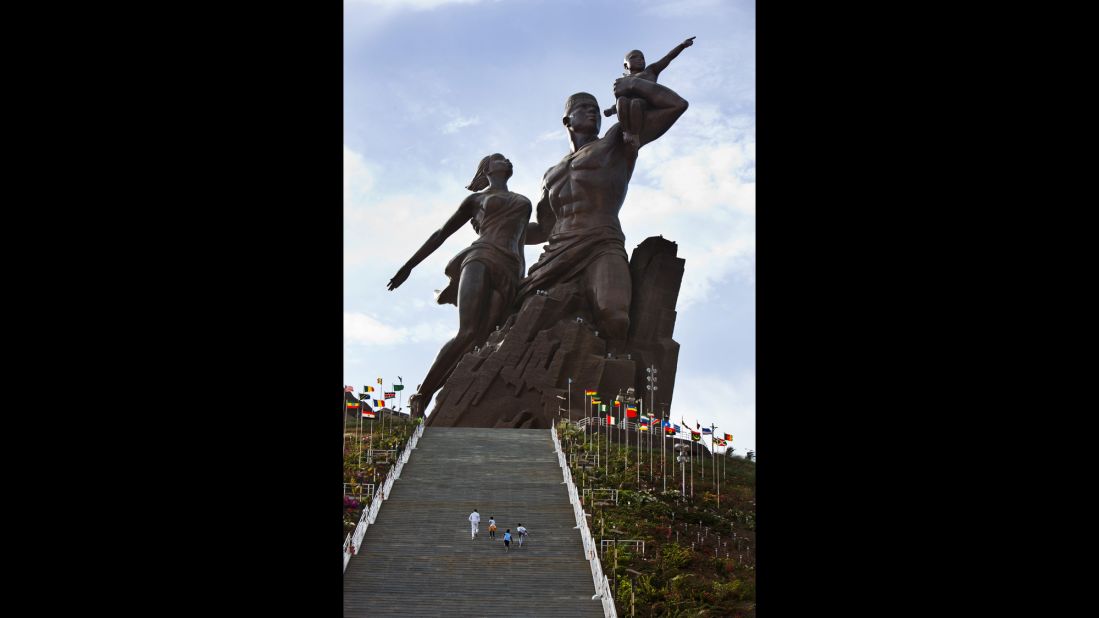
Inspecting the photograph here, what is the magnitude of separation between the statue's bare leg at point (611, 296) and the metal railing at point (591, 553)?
312 inches

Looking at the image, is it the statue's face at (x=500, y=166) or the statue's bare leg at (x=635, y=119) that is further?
the statue's face at (x=500, y=166)

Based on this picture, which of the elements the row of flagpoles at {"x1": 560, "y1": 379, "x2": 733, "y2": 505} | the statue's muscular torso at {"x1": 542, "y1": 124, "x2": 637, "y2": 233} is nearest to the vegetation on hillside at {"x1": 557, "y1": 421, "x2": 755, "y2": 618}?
the row of flagpoles at {"x1": 560, "y1": 379, "x2": 733, "y2": 505}

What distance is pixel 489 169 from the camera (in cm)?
3766

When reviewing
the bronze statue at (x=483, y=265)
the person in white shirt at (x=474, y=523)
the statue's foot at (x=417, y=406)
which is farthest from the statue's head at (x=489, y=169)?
the person in white shirt at (x=474, y=523)

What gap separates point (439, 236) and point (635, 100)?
821 cm

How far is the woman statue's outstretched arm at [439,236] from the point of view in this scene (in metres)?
37.6

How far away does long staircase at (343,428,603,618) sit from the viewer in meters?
18.2

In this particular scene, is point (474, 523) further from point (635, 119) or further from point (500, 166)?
point (500, 166)

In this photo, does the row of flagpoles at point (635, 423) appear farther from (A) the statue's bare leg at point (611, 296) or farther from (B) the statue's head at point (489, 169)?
(B) the statue's head at point (489, 169)

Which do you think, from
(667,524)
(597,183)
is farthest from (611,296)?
(667,524)

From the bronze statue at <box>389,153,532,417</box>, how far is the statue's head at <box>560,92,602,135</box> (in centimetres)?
266
